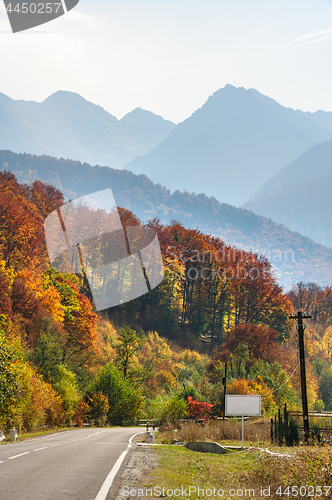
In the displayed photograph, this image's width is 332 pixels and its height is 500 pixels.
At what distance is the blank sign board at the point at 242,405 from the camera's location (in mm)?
22953

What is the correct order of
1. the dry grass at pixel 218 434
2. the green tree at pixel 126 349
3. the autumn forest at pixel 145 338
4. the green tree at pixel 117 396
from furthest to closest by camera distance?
the green tree at pixel 126 349
the green tree at pixel 117 396
the autumn forest at pixel 145 338
the dry grass at pixel 218 434

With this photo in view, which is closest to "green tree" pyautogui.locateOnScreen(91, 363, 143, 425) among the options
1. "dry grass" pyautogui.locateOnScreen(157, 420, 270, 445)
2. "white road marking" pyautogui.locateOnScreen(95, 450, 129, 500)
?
"dry grass" pyautogui.locateOnScreen(157, 420, 270, 445)

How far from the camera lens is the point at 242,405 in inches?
910

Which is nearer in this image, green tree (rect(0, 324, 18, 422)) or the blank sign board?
green tree (rect(0, 324, 18, 422))

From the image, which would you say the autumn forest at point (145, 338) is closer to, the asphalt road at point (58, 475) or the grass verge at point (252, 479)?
the asphalt road at point (58, 475)

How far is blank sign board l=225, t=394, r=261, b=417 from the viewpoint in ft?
75.3

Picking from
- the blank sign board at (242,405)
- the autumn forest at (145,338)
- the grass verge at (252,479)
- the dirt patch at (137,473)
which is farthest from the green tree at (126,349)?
the grass verge at (252,479)

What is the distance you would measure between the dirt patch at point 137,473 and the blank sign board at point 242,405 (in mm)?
7422

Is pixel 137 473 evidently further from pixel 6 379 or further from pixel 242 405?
pixel 242 405

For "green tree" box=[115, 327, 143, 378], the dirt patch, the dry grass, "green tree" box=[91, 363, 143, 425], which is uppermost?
the dirt patch

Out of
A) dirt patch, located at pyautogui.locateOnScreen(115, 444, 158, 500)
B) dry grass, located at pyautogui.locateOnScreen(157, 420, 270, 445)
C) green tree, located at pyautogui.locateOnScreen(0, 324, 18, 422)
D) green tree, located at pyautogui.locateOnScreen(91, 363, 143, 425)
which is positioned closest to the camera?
dirt patch, located at pyautogui.locateOnScreen(115, 444, 158, 500)

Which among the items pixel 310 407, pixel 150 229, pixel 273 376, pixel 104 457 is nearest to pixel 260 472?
pixel 104 457

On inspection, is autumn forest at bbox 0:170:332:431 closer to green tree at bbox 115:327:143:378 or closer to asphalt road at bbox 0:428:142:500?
green tree at bbox 115:327:143:378

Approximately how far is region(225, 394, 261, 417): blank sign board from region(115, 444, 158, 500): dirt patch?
24.4ft
